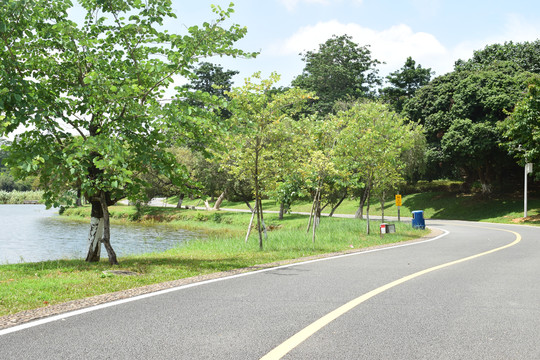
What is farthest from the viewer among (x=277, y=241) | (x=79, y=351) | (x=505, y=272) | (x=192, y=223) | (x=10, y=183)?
(x=10, y=183)

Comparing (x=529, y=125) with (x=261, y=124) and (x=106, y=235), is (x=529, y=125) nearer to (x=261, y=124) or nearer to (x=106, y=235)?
(x=261, y=124)

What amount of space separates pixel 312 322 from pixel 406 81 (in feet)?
202

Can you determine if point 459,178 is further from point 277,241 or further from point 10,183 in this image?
point 10,183

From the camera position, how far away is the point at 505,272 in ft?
30.2

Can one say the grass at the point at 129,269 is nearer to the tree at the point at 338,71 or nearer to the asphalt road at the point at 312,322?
the asphalt road at the point at 312,322

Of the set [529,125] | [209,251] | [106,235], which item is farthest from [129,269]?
[529,125]

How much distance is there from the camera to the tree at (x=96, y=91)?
Result: 27.7ft

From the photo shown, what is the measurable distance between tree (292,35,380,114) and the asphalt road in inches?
2314

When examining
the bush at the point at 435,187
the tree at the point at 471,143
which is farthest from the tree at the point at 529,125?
the bush at the point at 435,187

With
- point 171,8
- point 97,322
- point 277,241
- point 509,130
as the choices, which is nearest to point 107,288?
point 97,322

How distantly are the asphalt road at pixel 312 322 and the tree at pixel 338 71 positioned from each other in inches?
2314

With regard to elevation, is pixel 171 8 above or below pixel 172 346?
above

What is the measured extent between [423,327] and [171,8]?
27.8 ft

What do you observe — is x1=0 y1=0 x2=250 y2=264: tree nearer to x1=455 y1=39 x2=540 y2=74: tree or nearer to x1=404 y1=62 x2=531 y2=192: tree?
x1=404 y1=62 x2=531 y2=192: tree
